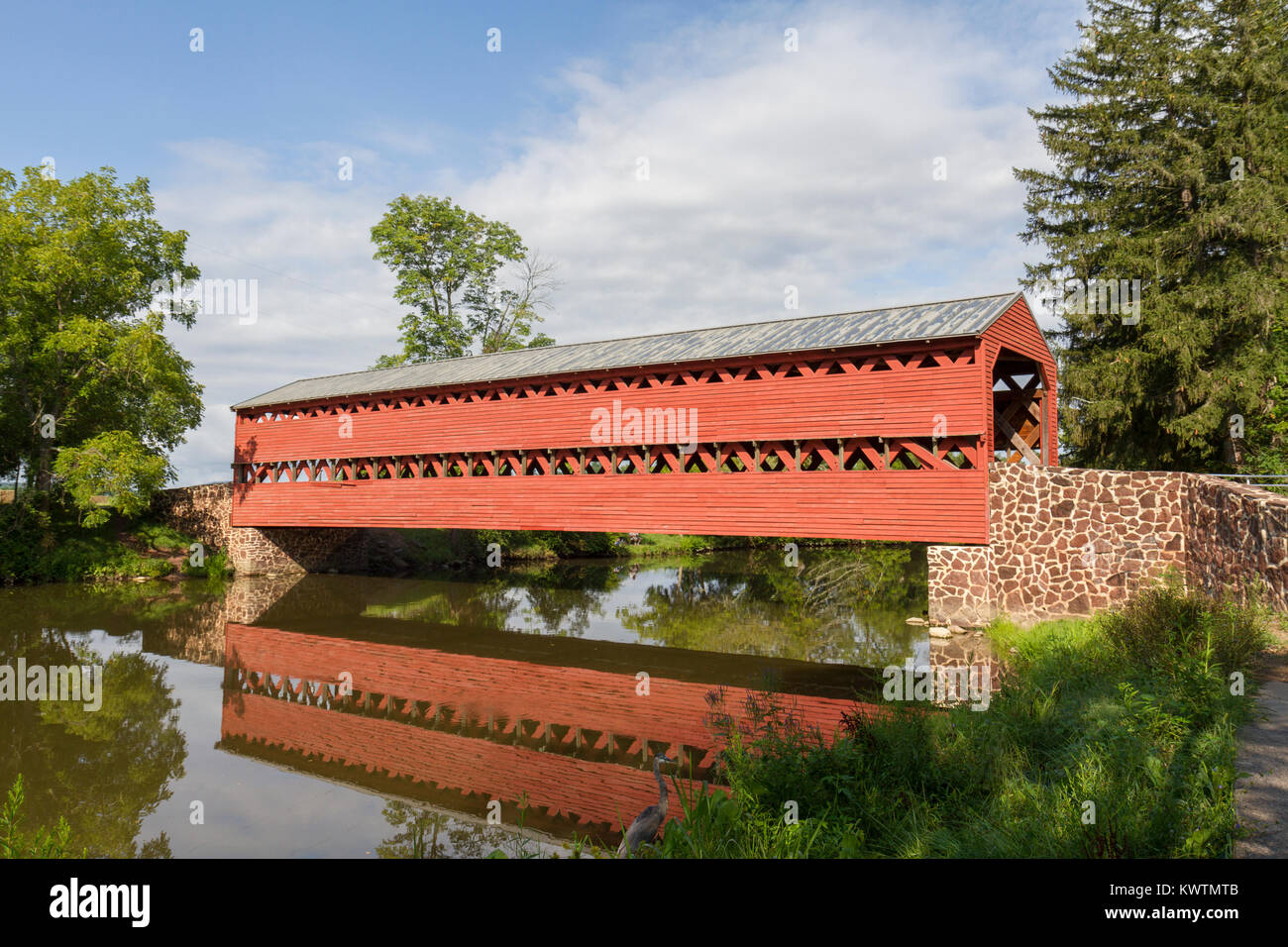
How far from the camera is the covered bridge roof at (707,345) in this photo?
13055 mm

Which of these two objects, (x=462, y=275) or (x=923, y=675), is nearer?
(x=923, y=675)

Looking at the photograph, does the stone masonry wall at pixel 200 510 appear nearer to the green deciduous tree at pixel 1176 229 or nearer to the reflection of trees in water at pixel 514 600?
the reflection of trees in water at pixel 514 600

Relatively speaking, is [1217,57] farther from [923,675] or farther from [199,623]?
[199,623]

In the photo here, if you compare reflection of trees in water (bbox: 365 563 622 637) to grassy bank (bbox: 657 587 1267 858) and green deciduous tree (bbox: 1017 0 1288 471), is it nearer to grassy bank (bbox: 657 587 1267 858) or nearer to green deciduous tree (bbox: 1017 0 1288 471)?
grassy bank (bbox: 657 587 1267 858)

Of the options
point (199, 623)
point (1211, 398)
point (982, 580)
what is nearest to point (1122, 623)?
point (982, 580)

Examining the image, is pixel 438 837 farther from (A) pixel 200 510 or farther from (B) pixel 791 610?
(A) pixel 200 510

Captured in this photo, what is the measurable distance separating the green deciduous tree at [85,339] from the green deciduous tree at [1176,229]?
25.5 m

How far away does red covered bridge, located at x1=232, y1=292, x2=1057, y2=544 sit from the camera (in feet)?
41.3

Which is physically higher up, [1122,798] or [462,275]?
[462,275]

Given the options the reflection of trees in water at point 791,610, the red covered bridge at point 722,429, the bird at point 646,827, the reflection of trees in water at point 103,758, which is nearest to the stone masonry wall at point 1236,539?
the red covered bridge at point 722,429

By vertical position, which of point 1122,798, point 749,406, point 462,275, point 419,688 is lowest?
point 419,688
